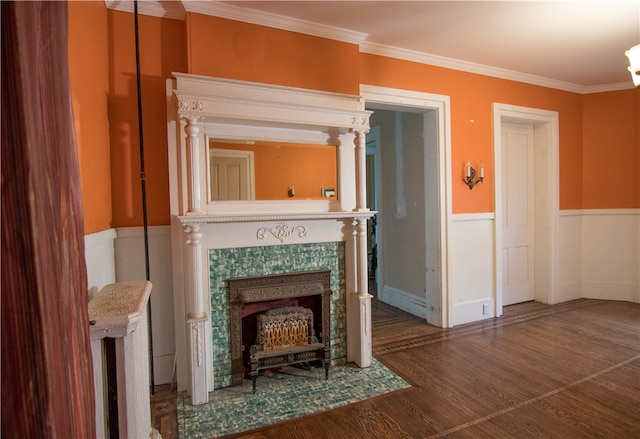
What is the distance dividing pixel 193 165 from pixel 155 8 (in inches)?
47.6

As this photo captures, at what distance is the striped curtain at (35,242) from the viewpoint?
24.0 inches

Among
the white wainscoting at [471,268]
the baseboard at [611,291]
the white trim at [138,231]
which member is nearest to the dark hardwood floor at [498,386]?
the white wainscoting at [471,268]

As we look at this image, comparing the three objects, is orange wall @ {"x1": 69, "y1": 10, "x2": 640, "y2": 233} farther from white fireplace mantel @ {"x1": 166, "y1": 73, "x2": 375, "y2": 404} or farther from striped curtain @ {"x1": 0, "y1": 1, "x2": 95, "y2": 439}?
striped curtain @ {"x1": 0, "y1": 1, "x2": 95, "y2": 439}

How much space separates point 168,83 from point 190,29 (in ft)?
1.37

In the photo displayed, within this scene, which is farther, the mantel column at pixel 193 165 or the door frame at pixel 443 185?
the door frame at pixel 443 185

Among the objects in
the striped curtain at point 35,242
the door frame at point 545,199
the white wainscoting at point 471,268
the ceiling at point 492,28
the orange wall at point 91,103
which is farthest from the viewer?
the door frame at point 545,199

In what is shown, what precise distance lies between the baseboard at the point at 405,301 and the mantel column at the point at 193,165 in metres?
2.75

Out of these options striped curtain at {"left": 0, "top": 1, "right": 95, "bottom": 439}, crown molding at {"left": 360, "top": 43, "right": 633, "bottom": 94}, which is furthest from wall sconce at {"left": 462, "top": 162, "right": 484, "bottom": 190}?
striped curtain at {"left": 0, "top": 1, "right": 95, "bottom": 439}

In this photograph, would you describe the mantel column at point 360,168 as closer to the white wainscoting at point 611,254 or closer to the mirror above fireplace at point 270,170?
the mirror above fireplace at point 270,170

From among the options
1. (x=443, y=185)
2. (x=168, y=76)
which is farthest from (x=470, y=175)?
(x=168, y=76)

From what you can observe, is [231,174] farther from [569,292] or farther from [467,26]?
[569,292]

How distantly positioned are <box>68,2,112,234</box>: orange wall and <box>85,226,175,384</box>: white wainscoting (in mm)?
202

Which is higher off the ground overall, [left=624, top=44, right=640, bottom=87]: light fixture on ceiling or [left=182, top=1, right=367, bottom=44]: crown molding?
[left=182, top=1, right=367, bottom=44]: crown molding

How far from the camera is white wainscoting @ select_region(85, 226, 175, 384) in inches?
87.7
